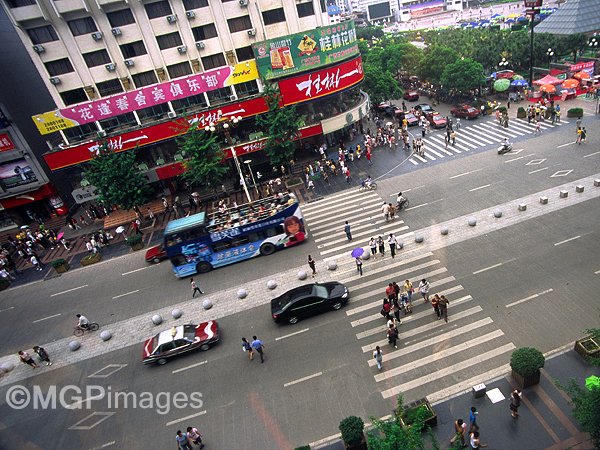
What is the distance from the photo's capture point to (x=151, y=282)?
25.4 metres

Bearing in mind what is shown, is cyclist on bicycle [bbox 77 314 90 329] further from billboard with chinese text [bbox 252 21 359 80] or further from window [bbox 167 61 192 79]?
billboard with chinese text [bbox 252 21 359 80]

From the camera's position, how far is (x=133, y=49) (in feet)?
113

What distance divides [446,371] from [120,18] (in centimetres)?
3931

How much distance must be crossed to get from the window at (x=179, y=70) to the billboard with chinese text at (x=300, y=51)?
7.23m

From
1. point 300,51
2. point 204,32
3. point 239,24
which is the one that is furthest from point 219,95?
point 300,51

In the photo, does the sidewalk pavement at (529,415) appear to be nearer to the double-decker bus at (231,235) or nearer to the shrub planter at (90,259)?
the double-decker bus at (231,235)

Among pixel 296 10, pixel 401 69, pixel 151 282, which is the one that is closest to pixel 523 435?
pixel 151 282

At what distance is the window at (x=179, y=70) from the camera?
3566 cm

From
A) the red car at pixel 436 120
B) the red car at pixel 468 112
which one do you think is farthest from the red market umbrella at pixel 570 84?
the red car at pixel 436 120

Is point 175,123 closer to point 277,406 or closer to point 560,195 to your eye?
point 277,406

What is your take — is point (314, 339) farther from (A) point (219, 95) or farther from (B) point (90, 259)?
(A) point (219, 95)

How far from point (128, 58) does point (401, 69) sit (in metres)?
52.6

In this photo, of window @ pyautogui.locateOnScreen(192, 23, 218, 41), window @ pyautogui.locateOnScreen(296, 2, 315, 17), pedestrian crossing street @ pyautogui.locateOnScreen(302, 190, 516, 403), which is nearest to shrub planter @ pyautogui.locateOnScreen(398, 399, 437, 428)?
pedestrian crossing street @ pyautogui.locateOnScreen(302, 190, 516, 403)

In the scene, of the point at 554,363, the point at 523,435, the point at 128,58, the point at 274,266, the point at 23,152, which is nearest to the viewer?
the point at 523,435
